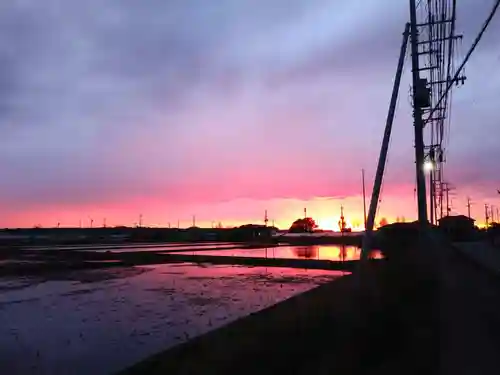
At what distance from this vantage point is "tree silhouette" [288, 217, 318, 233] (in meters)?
178

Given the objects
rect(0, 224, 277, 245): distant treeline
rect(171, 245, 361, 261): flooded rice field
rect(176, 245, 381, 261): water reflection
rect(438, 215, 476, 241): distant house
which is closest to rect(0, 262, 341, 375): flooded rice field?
rect(176, 245, 381, 261): water reflection

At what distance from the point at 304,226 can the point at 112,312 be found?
163 meters

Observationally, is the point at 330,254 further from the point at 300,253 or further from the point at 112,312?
the point at 112,312

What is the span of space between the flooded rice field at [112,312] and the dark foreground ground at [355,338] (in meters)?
3.61

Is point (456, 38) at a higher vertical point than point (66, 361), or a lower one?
higher

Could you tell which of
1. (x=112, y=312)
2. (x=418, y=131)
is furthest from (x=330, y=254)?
(x=112, y=312)

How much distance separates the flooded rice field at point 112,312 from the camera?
1218 centimetres

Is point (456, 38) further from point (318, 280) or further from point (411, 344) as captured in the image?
point (411, 344)

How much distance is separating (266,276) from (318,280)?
401cm

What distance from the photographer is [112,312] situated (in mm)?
18234

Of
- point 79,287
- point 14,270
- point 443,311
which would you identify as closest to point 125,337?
point 443,311

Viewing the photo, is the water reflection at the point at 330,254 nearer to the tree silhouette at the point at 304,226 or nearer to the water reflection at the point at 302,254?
the water reflection at the point at 302,254

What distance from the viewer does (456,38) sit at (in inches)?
883

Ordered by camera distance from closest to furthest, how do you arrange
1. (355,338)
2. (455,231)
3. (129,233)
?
1. (355,338)
2. (455,231)
3. (129,233)
